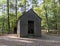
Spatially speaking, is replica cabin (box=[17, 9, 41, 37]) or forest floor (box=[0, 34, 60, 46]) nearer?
forest floor (box=[0, 34, 60, 46])

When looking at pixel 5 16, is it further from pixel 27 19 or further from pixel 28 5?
pixel 27 19

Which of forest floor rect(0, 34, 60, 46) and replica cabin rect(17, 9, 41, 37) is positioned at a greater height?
replica cabin rect(17, 9, 41, 37)

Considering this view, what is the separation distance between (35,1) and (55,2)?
208 inches

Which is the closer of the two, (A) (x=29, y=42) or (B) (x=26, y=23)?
(A) (x=29, y=42)

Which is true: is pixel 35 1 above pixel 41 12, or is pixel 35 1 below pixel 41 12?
above

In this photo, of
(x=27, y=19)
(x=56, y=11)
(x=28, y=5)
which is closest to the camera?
(x=27, y=19)

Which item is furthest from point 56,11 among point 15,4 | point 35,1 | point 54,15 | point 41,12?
point 15,4

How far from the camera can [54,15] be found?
123ft

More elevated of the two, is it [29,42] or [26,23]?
[26,23]

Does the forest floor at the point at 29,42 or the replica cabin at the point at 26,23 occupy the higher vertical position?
the replica cabin at the point at 26,23


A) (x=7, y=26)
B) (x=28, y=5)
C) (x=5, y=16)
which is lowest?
(x=7, y=26)

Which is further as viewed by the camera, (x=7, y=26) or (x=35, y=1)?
(x=35, y=1)

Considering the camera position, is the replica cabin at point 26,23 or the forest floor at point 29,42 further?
the replica cabin at point 26,23

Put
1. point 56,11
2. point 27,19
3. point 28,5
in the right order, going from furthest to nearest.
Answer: point 28,5, point 56,11, point 27,19
